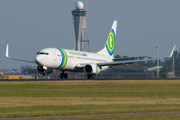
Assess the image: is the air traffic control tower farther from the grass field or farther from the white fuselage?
the grass field

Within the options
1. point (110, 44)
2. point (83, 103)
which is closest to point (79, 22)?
point (110, 44)

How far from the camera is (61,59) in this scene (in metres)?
47.5

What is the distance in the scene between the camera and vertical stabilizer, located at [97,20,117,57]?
62.8 meters

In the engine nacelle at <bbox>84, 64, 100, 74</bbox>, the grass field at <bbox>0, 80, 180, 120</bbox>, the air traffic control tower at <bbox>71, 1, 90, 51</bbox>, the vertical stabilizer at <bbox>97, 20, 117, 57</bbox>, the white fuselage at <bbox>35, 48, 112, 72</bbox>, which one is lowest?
the grass field at <bbox>0, 80, 180, 120</bbox>

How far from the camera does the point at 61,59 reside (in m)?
47.5

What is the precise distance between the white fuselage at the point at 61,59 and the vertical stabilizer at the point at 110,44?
7.69m

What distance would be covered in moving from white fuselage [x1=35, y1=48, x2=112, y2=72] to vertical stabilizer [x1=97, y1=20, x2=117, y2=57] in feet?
25.2

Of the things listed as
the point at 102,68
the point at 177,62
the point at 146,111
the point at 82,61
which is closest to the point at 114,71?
the point at 102,68

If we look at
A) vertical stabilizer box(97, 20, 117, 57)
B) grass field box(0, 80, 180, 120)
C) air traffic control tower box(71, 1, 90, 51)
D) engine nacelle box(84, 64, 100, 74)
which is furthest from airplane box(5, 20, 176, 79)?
air traffic control tower box(71, 1, 90, 51)

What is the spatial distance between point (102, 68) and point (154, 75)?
375 inches

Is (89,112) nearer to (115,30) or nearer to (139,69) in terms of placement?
(139,69)

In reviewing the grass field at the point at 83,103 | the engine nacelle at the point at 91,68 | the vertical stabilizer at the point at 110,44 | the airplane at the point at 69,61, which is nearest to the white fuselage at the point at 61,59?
the airplane at the point at 69,61

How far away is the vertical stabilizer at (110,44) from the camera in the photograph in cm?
6277

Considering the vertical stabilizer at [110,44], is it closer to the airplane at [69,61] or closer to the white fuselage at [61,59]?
the airplane at [69,61]
